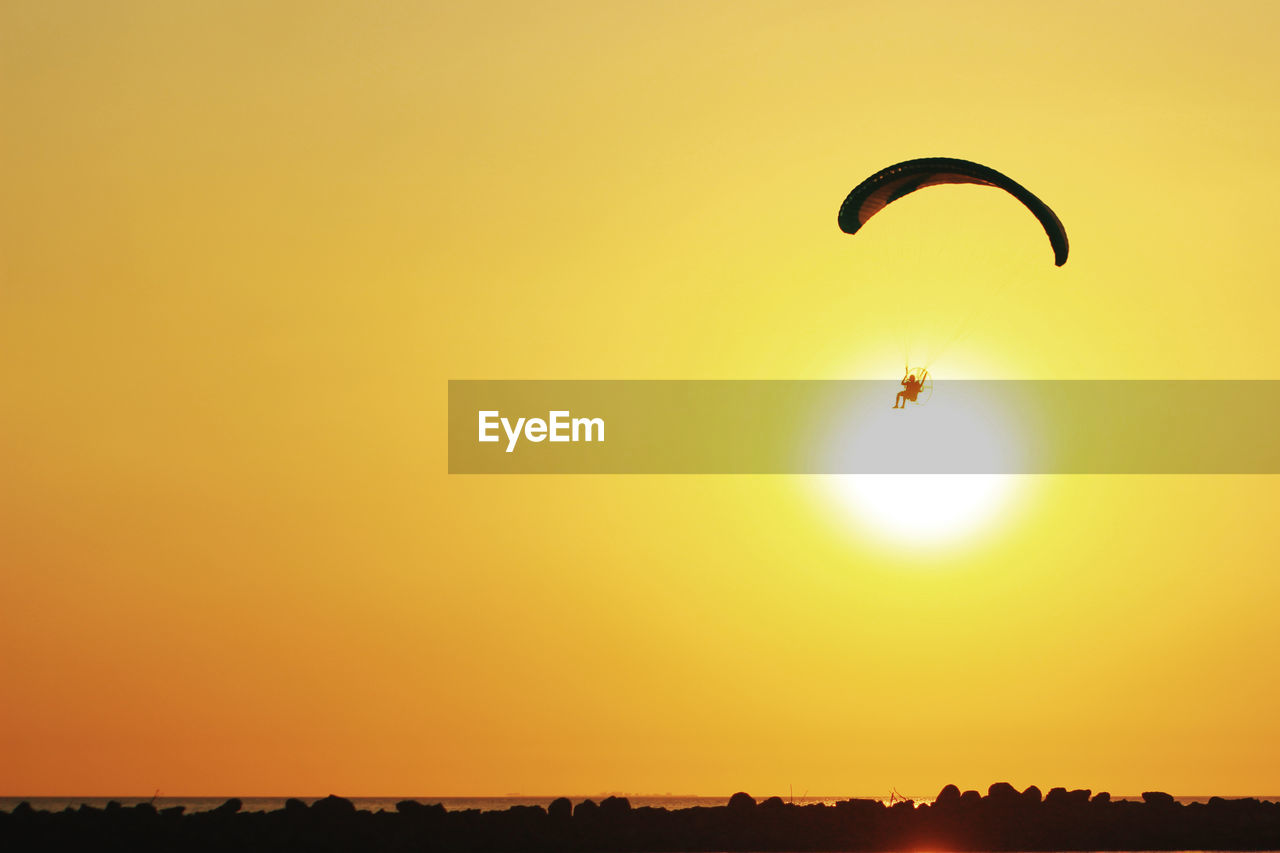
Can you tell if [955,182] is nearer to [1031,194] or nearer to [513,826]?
[1031,194]

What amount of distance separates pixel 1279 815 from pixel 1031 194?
2149cm

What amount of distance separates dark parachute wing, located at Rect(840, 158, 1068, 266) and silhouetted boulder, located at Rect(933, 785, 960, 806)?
14943 millimetres

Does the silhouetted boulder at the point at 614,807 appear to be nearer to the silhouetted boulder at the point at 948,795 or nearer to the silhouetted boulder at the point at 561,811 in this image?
the silhouetted boulder at the point at 561,811

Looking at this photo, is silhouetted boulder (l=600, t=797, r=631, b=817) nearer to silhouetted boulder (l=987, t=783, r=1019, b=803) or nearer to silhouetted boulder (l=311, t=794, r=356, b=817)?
silhouetted boulder (l=311, t=794, r=356, b=817)

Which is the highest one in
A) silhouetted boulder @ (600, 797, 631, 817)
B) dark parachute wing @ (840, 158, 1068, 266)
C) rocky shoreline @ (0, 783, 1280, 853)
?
dark parachute wing @ (840, 158, 1068, 266)

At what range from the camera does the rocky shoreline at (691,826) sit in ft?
92.5

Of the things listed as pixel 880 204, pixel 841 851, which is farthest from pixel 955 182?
pixel 841 851

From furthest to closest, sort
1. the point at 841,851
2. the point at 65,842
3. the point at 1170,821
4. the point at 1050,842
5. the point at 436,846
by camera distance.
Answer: the point at 1170,821
the point at 1050,842
the point at 841,851
the point at 436,846
the point at 65,842

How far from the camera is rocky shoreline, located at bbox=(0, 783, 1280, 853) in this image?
28.2m

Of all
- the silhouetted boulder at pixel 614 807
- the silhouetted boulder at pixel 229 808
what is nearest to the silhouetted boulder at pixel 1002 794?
the silhouetted boulder at pixel 614 807

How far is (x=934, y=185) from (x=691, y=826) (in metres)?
16.5

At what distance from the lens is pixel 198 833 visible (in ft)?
92.7

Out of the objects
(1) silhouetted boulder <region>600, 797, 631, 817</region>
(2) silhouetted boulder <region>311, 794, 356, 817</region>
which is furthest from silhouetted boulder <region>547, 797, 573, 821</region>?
(2) silhouetted boulder <region>311, 794, 356, 817</region>

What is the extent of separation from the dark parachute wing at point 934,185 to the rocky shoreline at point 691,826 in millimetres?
14617
